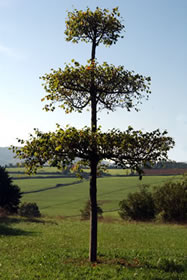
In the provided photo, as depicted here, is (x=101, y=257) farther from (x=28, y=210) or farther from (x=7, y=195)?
(x=28, y=210)

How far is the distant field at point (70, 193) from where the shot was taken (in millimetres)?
112250

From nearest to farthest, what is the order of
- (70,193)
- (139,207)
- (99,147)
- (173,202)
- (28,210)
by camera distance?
(99,147) < (173,202) < (139,207) < (28,210) < (70,193)

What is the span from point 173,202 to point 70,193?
96.9m

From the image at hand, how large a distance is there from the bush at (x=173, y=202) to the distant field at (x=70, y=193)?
50.0 metres

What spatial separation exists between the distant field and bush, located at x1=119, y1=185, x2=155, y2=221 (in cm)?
4729

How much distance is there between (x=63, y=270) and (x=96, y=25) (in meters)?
12.7

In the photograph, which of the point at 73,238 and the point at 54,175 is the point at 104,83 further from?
the point at 54,175

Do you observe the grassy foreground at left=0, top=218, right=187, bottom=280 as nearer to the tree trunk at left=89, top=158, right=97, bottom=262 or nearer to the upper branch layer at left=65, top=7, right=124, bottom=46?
the tree trunk at left=89, top=158, right=97, bottom=262

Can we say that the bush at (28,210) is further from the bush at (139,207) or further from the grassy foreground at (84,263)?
the grassy foreground at (84,263)

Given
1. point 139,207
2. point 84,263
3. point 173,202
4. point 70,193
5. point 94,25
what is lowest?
point 70,193

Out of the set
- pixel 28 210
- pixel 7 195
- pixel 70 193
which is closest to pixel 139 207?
pixel 7 195

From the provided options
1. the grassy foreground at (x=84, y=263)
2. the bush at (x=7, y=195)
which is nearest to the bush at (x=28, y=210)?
the bush at (x=7, y=195)

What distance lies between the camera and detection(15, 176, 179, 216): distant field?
112 metres

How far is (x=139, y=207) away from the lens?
170 ft
